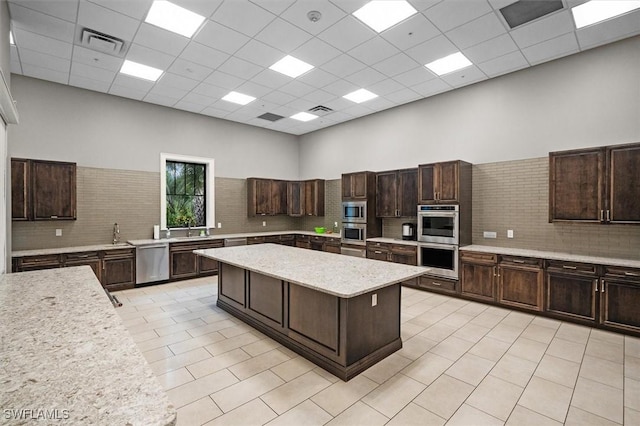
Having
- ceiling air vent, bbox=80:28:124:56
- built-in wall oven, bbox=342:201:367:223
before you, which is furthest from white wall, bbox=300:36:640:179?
ceiling air vent, bbox=80:28:124:56

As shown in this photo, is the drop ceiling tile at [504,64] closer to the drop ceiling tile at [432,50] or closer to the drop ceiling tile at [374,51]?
the drop ceiling tile at [432,50]

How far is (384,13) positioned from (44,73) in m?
5.55

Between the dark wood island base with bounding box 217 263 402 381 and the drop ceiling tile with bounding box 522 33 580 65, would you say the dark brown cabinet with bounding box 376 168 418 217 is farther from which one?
the dark wood island base with bounding box 217 263 402 381

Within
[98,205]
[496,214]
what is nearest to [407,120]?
[496,214]

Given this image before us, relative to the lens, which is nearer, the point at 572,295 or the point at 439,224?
the point at 572,295

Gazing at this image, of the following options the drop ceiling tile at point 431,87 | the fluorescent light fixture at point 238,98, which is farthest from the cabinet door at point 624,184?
the fluorescent light fixture at point 238,98

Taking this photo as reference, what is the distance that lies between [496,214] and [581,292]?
5.56 feet

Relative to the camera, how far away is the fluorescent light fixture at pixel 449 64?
4684 millimetres

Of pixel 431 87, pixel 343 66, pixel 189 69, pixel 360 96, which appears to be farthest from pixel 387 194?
pixel 189 69

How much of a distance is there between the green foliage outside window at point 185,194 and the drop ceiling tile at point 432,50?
540cm

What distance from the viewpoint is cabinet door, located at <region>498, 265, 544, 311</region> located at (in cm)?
442

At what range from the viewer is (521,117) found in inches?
200

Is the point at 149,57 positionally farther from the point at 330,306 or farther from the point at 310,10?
the point at 330,306

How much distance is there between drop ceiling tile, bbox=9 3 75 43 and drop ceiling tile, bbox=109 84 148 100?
1633 millimetres
